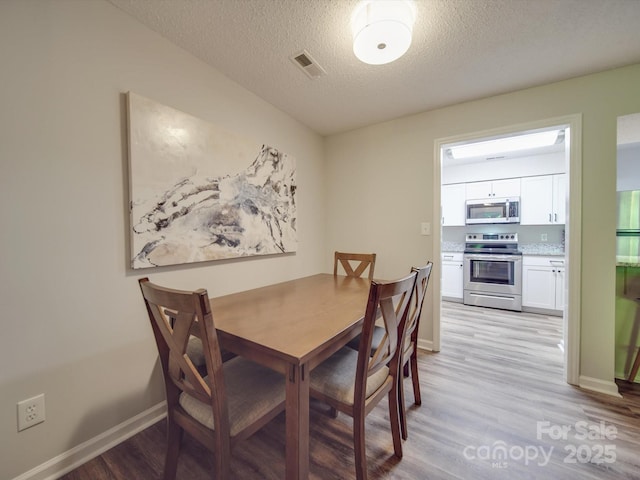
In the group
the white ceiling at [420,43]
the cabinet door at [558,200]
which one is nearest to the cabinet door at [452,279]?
the cabinet door at [558,200]

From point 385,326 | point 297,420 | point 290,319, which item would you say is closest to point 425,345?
point 385,326

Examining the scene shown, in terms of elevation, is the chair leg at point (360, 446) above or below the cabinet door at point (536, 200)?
below

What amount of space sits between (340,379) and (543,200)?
4272mm

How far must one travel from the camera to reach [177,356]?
940mm

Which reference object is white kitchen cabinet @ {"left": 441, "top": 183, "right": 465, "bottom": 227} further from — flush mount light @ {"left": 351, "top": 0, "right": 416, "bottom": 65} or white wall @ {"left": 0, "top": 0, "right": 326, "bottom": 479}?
white wall @ {"left": 0, "top": 0, "right": 326, "bottom": 479}

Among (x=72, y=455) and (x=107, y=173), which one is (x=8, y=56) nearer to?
(x=107, y=173)

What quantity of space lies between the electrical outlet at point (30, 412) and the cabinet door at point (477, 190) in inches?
201

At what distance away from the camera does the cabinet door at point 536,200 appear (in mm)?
3688

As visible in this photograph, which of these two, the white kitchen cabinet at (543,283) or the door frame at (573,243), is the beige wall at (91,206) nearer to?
the door frame at (573,243)

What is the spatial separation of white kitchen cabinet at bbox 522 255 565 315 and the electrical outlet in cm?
490

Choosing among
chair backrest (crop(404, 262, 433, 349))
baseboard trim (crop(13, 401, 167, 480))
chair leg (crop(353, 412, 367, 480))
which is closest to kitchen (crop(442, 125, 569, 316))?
chair backrest (crop(404, 262, 433, 349))

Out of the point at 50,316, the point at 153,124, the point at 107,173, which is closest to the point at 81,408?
the point at 50,316

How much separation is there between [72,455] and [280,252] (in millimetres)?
1723

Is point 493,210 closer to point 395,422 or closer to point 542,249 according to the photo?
point 542,249
